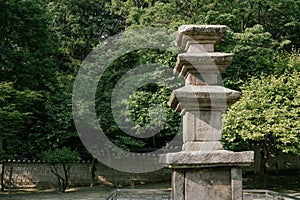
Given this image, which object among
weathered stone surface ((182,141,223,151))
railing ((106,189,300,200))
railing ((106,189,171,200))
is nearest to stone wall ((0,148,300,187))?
railing ((106,189,171,200))

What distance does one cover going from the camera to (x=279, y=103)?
15.4 metres

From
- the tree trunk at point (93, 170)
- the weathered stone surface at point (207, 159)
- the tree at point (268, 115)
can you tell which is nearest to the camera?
the weathered stone surface at point (207, 159)

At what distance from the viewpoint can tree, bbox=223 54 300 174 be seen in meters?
14.6

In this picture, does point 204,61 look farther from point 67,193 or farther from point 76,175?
point 76,175

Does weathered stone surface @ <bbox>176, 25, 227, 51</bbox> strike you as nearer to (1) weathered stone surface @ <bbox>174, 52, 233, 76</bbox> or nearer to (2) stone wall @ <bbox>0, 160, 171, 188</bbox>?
(1) weathered stone surface @ <bbox>174, 52, 233, 76</bbox>

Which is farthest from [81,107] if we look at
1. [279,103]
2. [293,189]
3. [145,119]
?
[293,189]

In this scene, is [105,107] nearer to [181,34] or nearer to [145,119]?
[145,119]

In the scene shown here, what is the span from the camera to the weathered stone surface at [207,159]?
5352 mm

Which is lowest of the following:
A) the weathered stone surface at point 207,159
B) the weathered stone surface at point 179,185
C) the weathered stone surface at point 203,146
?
the weathered stone surface at point 179,185

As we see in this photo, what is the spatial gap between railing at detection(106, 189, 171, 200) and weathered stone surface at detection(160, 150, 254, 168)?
7.02 metres

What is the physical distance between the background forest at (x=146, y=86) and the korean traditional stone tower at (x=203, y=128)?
9356mm

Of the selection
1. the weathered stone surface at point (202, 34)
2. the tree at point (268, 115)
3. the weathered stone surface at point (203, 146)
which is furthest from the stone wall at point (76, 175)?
the weathered stone surface at point (202, 34)

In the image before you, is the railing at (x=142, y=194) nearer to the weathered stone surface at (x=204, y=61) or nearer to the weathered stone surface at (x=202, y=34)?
the weathered stone surface at (x=204, y=61)

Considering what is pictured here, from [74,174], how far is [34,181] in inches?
74.9
